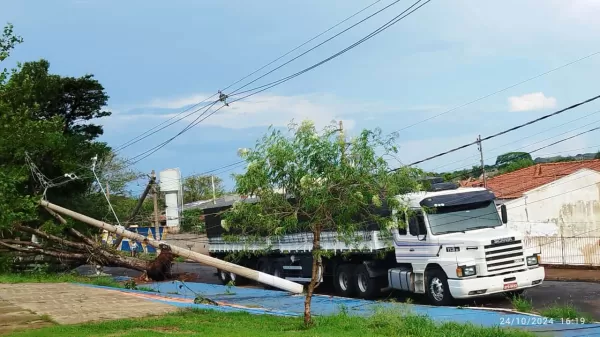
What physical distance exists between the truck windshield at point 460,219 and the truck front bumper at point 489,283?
5.47ft

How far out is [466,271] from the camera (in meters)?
15.8

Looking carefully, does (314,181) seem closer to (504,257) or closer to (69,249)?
(504,257)

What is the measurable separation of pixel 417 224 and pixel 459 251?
162 centimetres

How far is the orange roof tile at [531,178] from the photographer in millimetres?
34844

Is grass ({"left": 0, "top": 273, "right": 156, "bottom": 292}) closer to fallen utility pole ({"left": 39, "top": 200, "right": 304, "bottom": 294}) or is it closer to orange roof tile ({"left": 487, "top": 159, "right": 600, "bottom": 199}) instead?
fallen utility pole ({"left": 39, "top": 200, "right": 304, "bottom": 294})

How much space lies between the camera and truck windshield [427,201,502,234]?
1709 cm

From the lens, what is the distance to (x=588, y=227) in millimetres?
32719

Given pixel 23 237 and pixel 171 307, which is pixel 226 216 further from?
pixel 23 237

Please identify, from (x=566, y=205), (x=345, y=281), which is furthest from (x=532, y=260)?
(x=566, y=205)

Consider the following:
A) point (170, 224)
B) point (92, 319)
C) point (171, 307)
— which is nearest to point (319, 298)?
point (171, 307)

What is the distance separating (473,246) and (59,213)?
19.9 metres

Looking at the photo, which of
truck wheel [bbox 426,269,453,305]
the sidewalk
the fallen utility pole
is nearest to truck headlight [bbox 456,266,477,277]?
truck wheel [bbox 426,269,453,305]

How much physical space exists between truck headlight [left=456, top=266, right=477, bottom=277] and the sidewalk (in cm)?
608

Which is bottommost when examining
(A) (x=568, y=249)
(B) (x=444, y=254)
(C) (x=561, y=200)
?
(A) (x=568, y=249)
